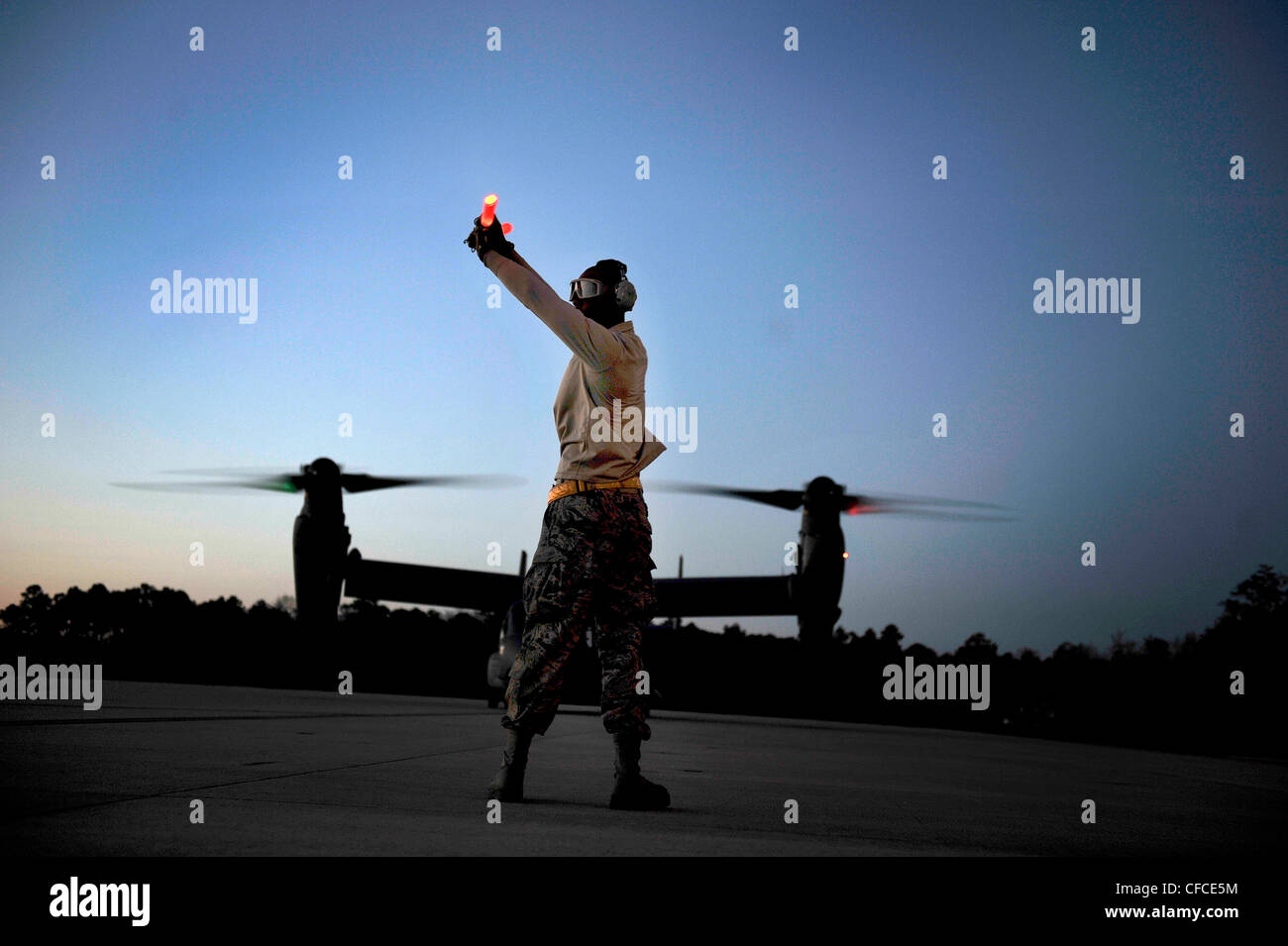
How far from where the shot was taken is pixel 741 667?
141ft

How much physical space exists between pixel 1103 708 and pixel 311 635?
34832 mm

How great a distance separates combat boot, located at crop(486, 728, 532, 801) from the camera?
357cm

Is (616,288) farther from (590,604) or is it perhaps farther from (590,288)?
(590,604)

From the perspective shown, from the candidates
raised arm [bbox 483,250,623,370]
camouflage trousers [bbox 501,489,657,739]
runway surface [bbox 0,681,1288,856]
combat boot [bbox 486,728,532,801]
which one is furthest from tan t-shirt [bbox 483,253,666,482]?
runway surface [bbox 0,681,1288,856]

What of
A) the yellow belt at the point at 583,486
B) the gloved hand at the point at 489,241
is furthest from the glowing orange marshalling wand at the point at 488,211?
the yellow belt at the point at 583,486

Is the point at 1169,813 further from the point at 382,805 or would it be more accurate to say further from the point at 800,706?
the point at 800,706

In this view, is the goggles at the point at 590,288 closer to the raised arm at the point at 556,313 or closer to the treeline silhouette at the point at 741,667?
the raised arm at the point at 556,313

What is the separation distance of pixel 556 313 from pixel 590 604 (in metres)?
1.11

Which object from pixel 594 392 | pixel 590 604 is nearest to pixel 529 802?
pixel 590 604

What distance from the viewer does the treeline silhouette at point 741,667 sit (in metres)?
38.3

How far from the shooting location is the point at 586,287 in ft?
12.7

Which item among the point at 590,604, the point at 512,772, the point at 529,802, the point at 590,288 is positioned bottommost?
the point at 529,802

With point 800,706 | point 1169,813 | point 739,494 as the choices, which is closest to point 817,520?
point 739,494

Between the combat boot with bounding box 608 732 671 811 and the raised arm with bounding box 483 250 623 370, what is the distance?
1.46m
